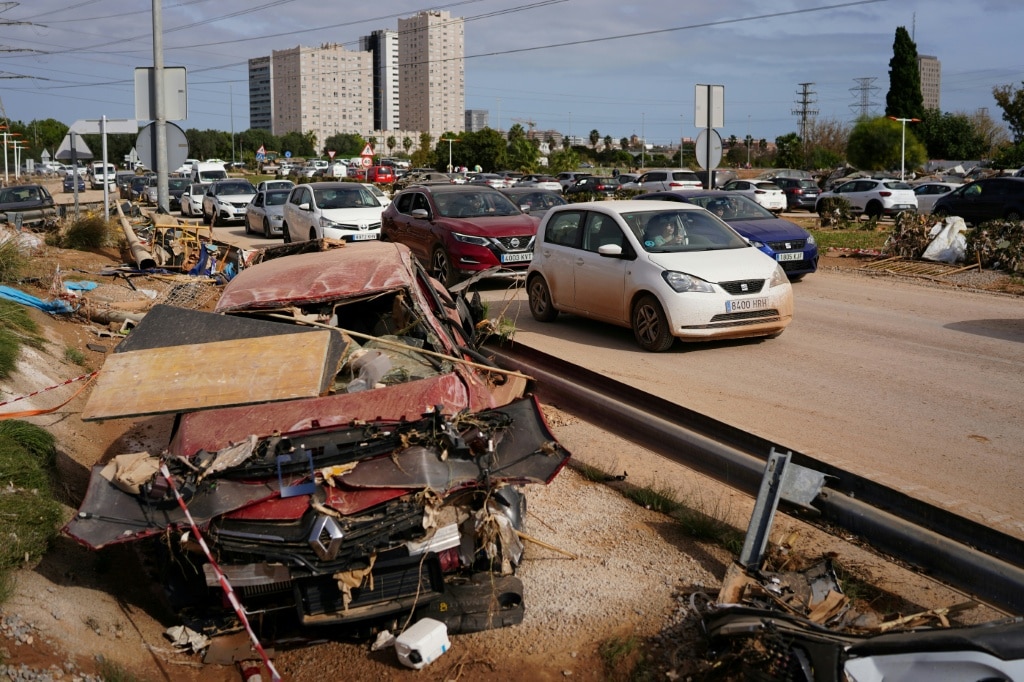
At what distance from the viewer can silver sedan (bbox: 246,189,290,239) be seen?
27.1 m

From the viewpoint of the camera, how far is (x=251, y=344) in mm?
5828

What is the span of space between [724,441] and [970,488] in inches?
77.3

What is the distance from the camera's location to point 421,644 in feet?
14.1

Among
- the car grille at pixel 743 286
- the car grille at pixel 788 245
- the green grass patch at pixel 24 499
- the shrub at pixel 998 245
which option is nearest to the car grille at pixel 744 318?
the car grille at pixel 743 286

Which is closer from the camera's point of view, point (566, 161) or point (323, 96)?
point (566, 161)

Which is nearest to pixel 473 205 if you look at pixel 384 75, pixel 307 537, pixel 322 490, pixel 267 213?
pixel 267 213

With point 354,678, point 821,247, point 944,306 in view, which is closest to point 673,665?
point 354,678

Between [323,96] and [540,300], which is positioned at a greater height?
[323,96]

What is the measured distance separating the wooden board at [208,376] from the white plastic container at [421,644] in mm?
1492

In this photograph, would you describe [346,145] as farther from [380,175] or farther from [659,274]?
[659,274]

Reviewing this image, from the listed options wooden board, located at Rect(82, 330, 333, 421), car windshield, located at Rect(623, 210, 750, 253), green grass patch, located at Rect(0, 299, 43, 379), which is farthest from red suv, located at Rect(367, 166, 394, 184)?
wooden board, located at Rect(82, 330, 333, 421)

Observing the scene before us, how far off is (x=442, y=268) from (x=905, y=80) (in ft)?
251

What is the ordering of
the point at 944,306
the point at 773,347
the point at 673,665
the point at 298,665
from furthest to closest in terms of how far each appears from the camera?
the point at 944,306 < the point at 773,347 < the point at 298,665 < the point at 673,665

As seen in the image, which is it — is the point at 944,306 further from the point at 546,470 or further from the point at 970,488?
the point at 546,470
